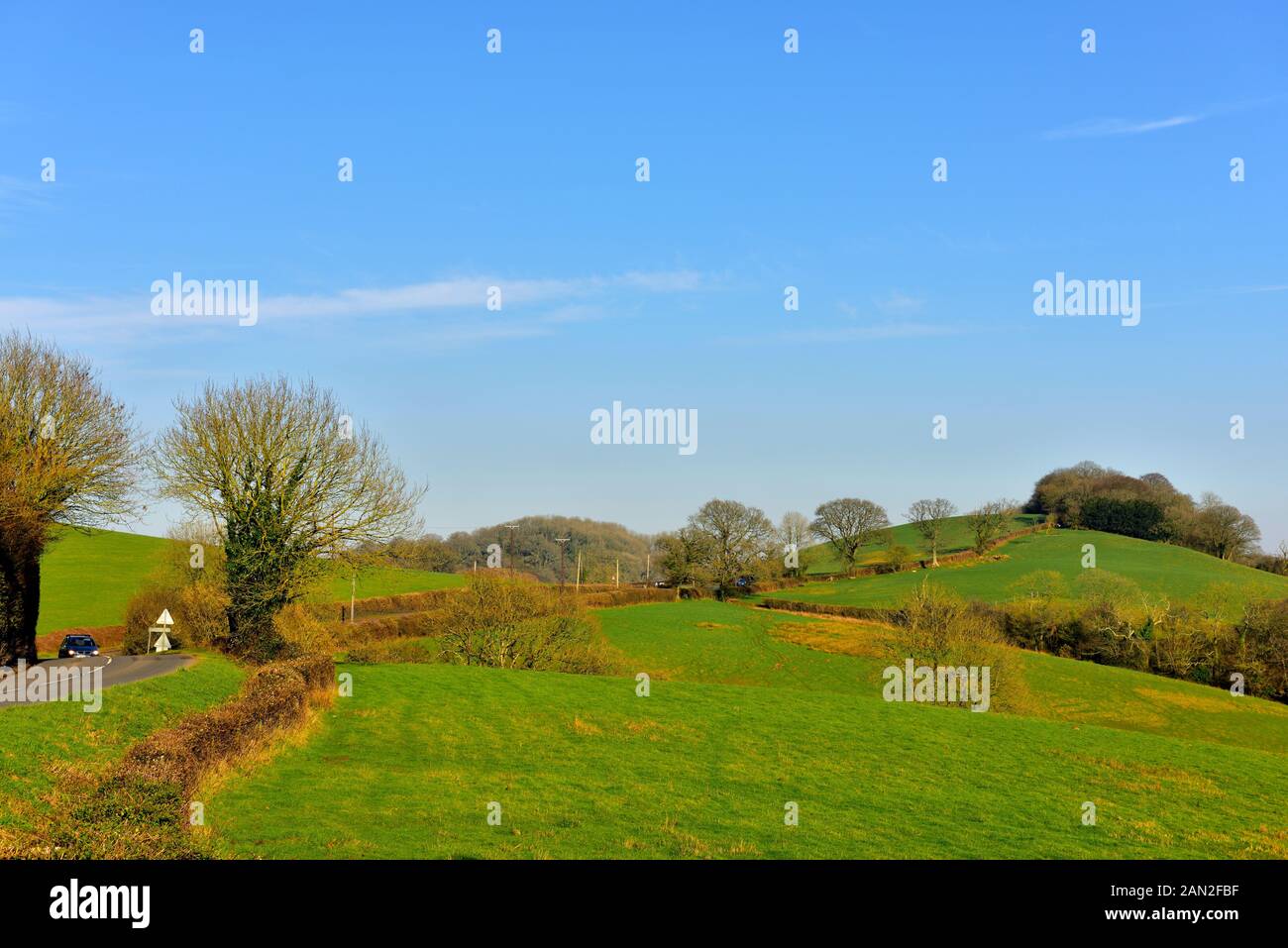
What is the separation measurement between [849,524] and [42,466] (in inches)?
4923

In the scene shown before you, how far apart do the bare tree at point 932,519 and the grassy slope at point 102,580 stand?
7272 centimetres

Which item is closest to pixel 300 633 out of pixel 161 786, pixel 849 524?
pixel 161 786

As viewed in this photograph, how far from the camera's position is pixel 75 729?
2147cm

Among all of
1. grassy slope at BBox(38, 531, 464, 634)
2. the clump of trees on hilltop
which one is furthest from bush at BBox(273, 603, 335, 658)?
the clump of trees on hilltop

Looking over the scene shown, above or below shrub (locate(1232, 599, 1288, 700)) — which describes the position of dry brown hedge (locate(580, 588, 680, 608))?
above

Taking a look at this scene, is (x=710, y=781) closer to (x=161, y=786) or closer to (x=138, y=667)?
(x=161, y=786)

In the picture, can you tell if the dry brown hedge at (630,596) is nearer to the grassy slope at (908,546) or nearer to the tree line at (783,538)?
the tree line at (783,538)

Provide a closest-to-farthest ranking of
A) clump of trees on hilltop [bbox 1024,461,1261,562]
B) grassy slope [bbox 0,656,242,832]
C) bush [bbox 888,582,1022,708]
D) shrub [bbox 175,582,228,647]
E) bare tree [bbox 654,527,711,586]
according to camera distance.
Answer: grassy slope [bbox 0,656,242,832] < shrub [bbox 175,582,228,647] < bush [bbox 888,582,1022,708] < bare tree [bbox 654,527,711,586] < clump of trees on hilltop [bbox 1024,461,1261,562]

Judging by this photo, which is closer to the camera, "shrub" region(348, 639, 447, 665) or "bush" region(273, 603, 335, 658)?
"bush" region(273, 603, 335, 658)

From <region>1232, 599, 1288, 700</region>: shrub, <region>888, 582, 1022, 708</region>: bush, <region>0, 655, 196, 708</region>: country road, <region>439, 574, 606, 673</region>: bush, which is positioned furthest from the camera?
<region>1232, 599, 1288, 700</region>: shrub

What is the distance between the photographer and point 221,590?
4725 cm

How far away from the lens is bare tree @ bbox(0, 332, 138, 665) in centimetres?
3797

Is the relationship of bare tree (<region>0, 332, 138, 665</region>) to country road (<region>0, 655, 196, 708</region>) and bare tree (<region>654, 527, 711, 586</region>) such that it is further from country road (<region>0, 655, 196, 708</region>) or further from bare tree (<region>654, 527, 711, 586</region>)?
bare tree (<region>654, 527, 711, 586</region>)

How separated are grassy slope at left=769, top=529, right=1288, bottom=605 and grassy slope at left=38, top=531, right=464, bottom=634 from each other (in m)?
47.1
